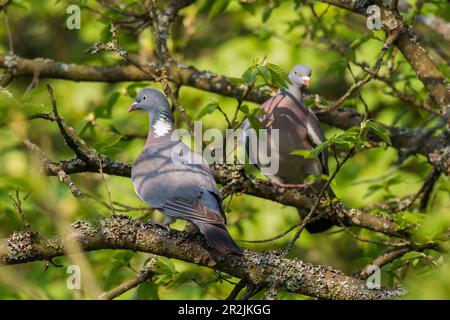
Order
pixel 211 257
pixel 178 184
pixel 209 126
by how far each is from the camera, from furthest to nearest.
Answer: pixel 209 126 < pixel 178 184 < pixel 211 257

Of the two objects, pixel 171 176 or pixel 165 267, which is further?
pixel 171 176

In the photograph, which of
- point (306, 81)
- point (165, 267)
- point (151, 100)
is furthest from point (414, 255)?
point (306, 81)

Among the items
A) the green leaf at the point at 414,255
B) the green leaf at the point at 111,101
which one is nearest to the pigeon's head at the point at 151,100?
the green leaf at the point at 111,101

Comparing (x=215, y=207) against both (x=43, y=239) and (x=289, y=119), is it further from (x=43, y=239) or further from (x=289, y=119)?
(x=289, y=119)

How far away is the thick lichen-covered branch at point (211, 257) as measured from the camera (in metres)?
3.24

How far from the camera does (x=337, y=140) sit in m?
3.26

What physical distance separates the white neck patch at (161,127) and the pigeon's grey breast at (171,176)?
0.89 feet

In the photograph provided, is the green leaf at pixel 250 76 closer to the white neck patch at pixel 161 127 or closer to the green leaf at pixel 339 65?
the white neck patch at pixel 161 127

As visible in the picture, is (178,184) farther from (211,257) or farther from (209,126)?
(209,126)

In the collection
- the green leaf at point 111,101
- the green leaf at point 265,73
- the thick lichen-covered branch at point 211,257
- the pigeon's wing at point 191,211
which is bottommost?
the thick lichen-covered branch at point 211,257

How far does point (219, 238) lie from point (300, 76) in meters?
2.30

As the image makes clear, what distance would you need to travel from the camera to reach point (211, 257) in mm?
3432
